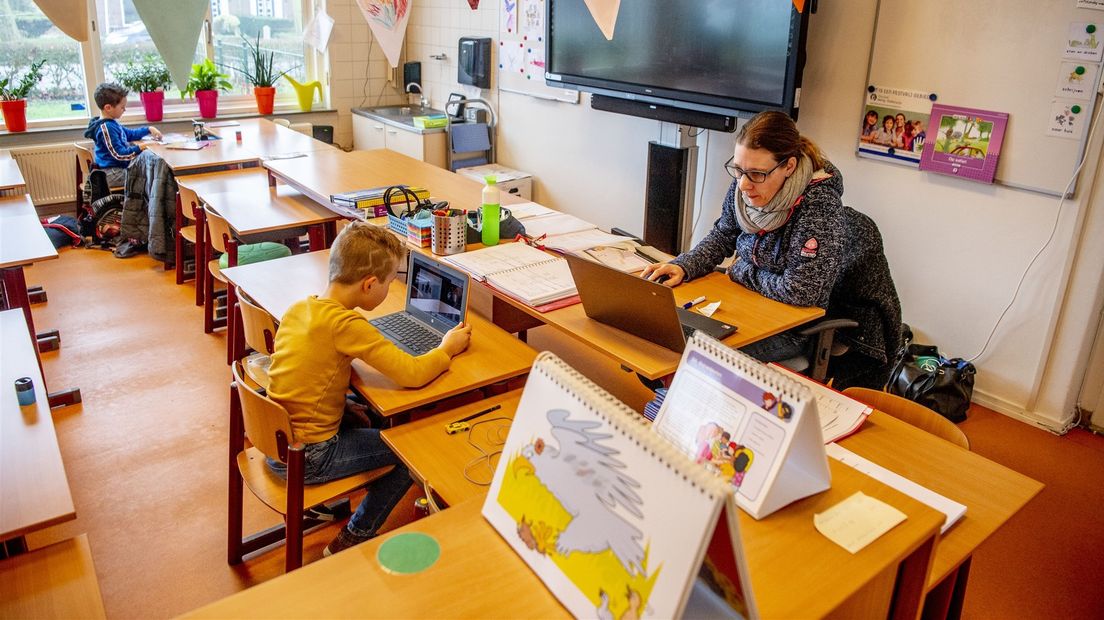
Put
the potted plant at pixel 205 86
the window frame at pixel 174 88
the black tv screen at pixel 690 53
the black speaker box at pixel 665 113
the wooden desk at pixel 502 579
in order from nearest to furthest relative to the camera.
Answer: the wooden desk at pixel 502 579, the black tv screen at pixel 690 53, the black speaker box at pixel 665 113, the window frame at pixel 174 88, the potted plant at pixel 205 86

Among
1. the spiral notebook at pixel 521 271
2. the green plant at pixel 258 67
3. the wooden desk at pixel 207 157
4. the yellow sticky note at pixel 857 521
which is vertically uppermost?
the green plant at pixel 258 67

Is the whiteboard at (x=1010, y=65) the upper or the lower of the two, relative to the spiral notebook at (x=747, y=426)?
upper

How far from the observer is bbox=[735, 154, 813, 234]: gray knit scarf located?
8.40 ft

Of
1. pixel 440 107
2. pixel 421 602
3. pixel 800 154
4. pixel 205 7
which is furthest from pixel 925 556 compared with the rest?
pixel 440 107

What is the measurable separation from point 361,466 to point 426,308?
1.85ft

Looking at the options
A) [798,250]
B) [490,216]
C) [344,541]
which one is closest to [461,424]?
[344,541]

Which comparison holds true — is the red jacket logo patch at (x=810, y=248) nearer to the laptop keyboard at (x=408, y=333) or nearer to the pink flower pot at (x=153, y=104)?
the laptop keyboard at (x=408, y=333)

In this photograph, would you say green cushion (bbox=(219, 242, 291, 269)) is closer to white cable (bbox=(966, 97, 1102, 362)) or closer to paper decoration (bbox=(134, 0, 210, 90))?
paper decoration (bbox=(134, 0, 210, 90))

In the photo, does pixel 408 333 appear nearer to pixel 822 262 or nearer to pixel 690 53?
pixel 822 262

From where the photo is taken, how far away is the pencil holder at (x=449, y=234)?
Answer: 9.53ft

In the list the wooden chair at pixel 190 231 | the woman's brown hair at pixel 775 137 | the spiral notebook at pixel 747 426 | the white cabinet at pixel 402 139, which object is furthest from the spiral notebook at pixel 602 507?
→ the white cabinet at pixel 402 139

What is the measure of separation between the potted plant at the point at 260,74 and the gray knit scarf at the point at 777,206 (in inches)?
195

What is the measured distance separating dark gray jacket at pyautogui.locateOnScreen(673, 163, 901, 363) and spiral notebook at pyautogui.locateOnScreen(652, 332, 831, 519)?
114cm

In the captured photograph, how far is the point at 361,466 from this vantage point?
2295 mm
